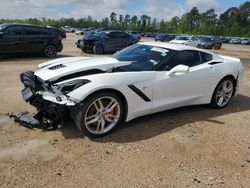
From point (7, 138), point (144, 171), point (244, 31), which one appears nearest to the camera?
point (144, 171)

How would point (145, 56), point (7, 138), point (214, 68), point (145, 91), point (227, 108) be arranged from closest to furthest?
point (7, 138), point (145, 91), point (145, 56), point (214, 68), point (227, 108)

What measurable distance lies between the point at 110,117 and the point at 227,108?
3.13 m

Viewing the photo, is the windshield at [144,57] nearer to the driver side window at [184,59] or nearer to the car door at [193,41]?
the driver side window at [184,59]

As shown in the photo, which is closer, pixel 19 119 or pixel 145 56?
pixel 19 119

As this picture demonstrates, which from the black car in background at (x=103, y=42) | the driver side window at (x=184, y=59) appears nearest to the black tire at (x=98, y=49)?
the black car in background at (x=103, y=42)

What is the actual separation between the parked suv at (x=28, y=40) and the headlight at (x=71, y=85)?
9825mm

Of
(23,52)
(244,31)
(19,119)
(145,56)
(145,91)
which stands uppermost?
(145,56)

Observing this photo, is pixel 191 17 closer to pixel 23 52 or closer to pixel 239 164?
pixel 23 52

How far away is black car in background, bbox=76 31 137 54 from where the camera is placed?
17.9 meters

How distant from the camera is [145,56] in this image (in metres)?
5.45

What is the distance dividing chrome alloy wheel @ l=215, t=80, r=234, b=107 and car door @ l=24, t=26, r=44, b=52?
32.9ft

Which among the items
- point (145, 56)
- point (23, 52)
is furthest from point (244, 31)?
point (145, 56)

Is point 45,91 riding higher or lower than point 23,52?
higher

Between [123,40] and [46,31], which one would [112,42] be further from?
[46,31]
